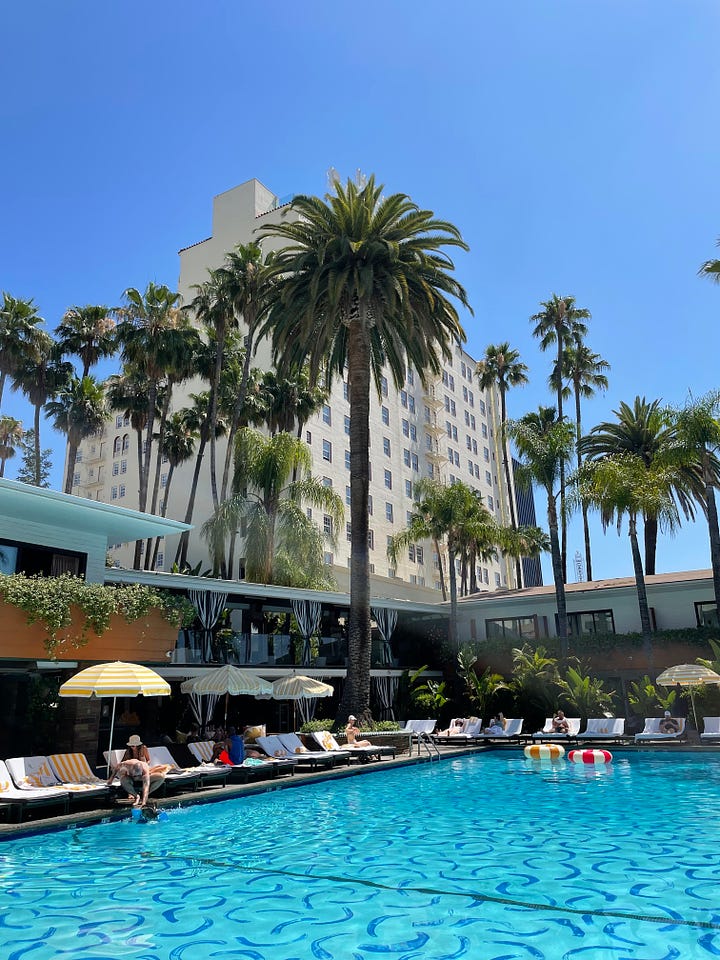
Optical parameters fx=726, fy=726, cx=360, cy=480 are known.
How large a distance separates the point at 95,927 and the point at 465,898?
423 cm

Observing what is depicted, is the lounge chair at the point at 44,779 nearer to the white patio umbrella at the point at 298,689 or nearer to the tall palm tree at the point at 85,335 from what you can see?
the white patio umbrella at the point at 298,689

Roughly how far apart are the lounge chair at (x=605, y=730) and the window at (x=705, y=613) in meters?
10.7

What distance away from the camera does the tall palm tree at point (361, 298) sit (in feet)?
83.3

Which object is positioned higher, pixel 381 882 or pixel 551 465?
pixel 551 465

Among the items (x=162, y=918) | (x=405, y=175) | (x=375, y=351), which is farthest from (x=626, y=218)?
(x=162, y=918)

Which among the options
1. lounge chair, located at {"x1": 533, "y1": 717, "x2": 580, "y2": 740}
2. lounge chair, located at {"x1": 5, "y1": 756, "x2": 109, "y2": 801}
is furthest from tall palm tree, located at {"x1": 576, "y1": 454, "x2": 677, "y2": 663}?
lounge chair, located at {"x1": 5, "y1": 756, "x2": 109, "y2": 801}

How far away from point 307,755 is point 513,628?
22419mm

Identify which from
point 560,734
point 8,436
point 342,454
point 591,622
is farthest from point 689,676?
point 8,436

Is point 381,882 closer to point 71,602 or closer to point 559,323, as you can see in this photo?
point 71,602

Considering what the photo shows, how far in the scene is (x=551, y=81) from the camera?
1716cm

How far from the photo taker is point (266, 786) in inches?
710

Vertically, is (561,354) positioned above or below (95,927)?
above

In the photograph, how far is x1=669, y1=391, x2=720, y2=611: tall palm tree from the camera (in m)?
30.6

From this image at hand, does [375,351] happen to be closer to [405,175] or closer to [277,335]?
[277,335]
